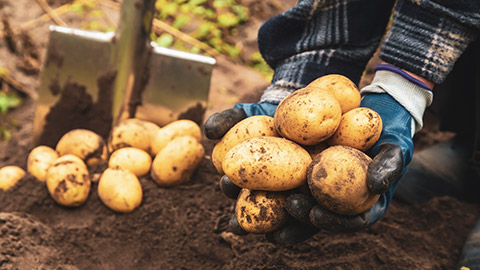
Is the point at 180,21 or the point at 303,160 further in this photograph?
the point at 180,21

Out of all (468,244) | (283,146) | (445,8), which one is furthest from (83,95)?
(468,244)

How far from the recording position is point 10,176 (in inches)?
86.1

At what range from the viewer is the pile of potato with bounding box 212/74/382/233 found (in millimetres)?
1139

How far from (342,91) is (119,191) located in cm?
117

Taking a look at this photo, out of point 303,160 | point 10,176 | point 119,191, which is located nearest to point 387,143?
point 303,160

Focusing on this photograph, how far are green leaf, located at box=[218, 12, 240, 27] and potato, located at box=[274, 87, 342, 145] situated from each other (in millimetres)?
2888

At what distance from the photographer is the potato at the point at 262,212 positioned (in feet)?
3.99

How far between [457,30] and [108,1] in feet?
10.6

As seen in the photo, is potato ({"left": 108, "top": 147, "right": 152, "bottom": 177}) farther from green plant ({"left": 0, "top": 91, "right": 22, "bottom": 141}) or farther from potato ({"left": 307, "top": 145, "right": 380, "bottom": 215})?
potato ({"left": 307, "top": 145, "right": 380, "bottom": 215})

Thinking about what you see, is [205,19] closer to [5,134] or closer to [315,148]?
[5,134]

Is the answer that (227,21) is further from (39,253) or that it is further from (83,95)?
(39,253)

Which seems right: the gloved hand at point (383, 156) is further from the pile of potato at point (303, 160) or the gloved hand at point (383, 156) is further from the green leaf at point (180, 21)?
the green leaf at point (180, 21)

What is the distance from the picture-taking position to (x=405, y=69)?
1.56m

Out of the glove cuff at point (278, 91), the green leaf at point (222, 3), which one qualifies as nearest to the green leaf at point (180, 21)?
the green leaf at point (222, 3)
